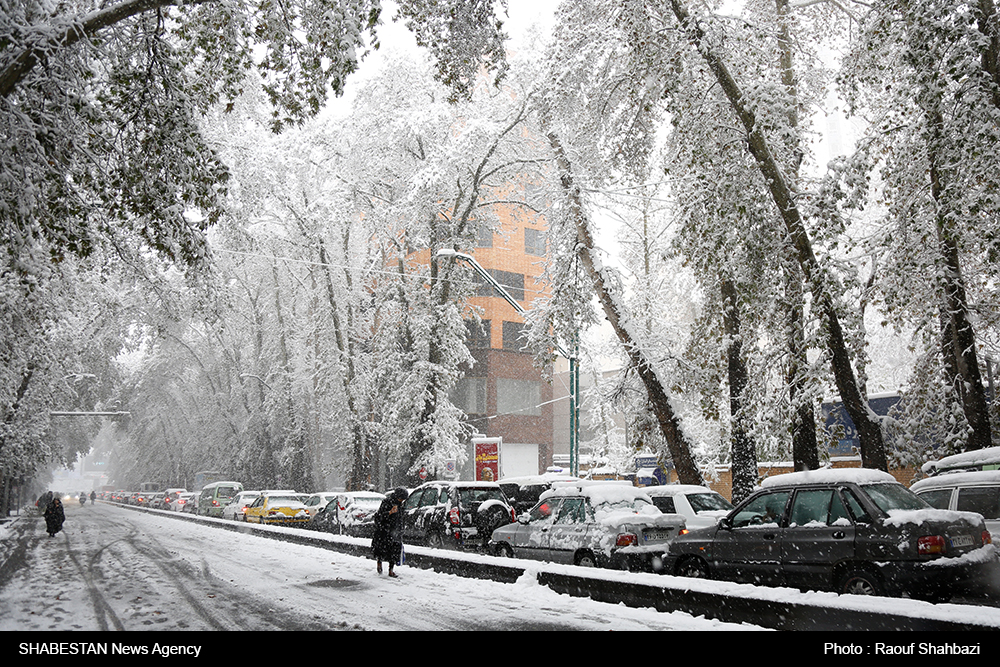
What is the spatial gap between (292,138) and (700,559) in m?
26.6

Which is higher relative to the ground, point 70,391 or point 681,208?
point 681,208

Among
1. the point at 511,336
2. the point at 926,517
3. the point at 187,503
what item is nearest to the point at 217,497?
the point at 187,503

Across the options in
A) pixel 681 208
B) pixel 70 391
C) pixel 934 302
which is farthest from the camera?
pixel 70 391

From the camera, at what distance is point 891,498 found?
888 centimetres

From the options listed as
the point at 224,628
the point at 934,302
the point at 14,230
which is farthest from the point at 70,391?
the point at 934,302

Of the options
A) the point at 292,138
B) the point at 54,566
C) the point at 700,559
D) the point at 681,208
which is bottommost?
the point at 54,566

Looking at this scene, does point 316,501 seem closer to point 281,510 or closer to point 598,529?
point 281,510

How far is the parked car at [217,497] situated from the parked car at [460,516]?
22714mm

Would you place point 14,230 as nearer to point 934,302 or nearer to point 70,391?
point 934,302

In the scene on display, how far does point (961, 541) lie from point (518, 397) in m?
40.1

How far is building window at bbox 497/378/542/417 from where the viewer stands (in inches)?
1864

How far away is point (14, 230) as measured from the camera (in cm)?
945

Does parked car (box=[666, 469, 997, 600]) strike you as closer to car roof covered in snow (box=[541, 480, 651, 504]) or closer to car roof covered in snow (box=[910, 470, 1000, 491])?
car roof covered in snow (box=[541, 480, 651, 504])

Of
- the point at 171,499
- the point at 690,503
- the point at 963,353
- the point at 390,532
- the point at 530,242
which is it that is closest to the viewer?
the point at 390,532
